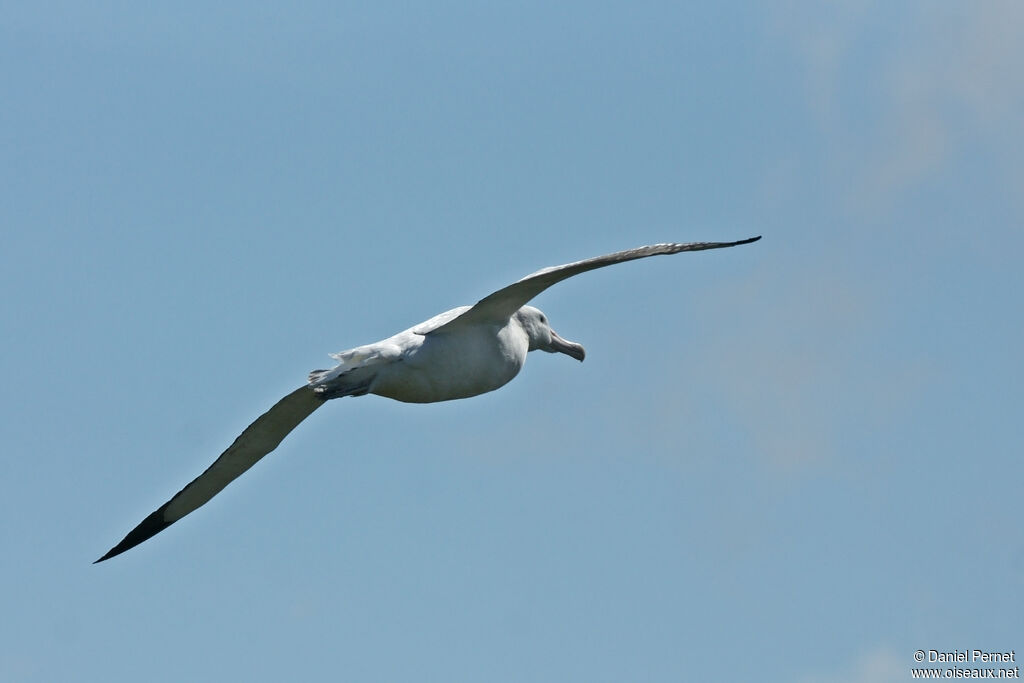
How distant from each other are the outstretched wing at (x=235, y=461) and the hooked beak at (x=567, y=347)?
3.15m

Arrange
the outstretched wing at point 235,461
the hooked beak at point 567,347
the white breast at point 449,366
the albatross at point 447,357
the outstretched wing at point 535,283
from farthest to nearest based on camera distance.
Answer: the hooked beak at point 567,347
the outstretched wing at point 235,461
the white breast at point 449,366
the albatross at point 447,357
the outstretched wing at point 535,283

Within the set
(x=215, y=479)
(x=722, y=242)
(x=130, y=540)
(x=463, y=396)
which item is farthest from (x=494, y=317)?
(x=130, y=540)

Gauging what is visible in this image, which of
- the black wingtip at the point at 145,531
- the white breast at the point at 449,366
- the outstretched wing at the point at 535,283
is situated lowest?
the black wingtip at the point at 145,531

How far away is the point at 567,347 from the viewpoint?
22031 millimetres

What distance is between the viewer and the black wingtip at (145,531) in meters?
21.9

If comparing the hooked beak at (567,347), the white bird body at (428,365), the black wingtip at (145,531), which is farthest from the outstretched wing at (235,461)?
the hooked beak at (567,347)

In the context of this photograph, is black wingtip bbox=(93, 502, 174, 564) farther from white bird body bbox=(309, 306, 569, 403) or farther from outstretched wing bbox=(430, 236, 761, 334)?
outstretched wing bbox=(430, 236, 761, 334)

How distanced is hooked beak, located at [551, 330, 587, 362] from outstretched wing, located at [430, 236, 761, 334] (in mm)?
2590

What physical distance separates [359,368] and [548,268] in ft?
7.17

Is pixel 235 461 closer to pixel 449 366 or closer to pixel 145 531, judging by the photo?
pixel 145 531

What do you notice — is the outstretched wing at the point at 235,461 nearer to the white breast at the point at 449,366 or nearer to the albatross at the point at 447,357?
the albatross at the point at 447,357

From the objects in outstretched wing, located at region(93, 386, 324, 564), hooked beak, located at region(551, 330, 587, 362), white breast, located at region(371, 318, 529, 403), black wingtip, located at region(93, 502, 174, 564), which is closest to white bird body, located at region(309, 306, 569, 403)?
white breast, located at region(371, 318, 529, 403)

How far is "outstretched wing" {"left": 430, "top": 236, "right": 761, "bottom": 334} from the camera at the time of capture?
17750mm

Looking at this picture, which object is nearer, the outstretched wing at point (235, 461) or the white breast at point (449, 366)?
the white breast at point (449, 366)
